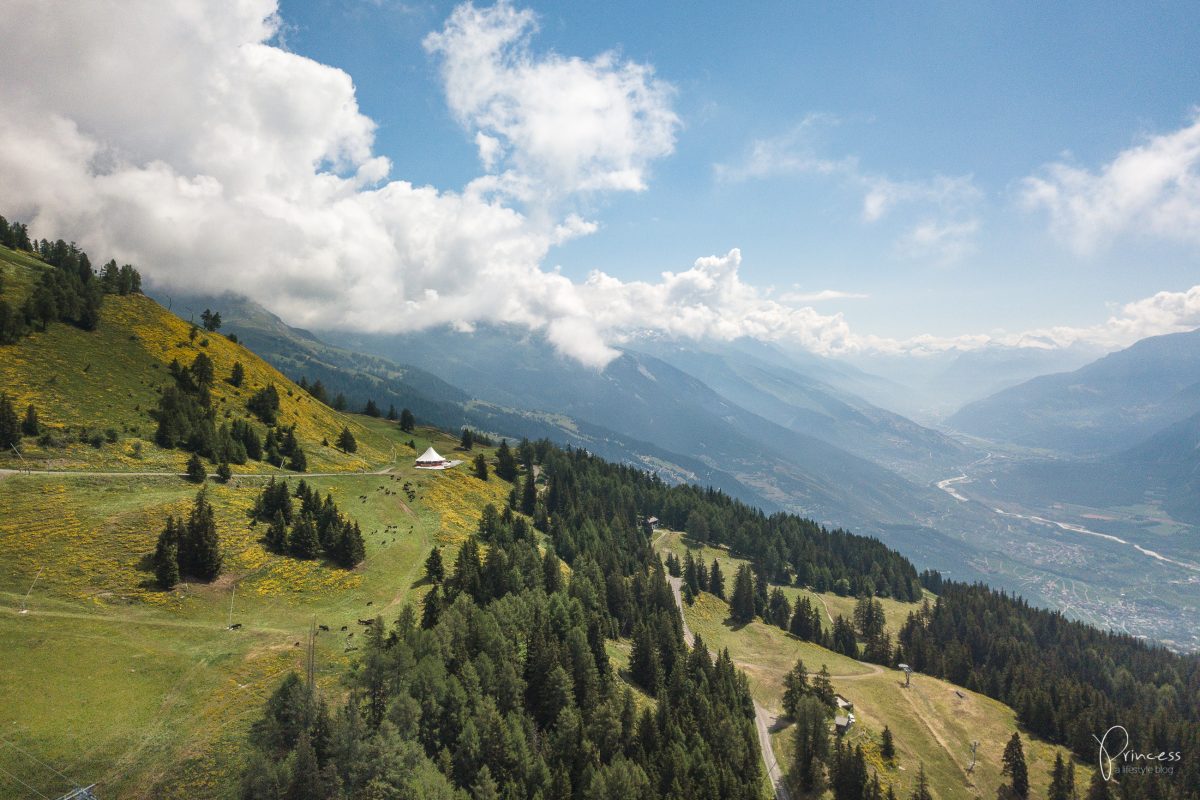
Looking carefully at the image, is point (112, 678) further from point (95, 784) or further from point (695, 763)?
point (695, 763)

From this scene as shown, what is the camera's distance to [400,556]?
8212cm

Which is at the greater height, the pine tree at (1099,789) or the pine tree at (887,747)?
the pine tree at (1099,789)

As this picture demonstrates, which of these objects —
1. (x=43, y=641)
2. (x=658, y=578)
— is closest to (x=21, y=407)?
(x=43, y=641)

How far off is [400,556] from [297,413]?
63052 millimetres

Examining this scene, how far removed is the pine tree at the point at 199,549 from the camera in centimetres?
5906

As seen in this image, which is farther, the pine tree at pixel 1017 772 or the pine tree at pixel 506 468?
the pine tree at pixel 506 468

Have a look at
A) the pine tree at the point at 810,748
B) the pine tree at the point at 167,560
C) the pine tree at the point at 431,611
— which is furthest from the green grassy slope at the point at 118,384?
the pine tree at the point at 810,748

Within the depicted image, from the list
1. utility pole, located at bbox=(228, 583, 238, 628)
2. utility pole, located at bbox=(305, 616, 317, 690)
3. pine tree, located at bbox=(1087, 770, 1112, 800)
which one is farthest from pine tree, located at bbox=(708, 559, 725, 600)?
utility pole, located at bbox=(228, 583, 238, 628)

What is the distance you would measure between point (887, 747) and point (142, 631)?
9686cm

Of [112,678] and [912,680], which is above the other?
[112,678]

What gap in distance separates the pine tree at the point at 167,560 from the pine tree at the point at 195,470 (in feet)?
72.7

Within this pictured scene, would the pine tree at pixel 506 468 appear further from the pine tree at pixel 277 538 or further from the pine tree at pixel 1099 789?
the pine tree at pixel 1099 789

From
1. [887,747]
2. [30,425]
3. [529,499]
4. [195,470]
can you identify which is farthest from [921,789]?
[30,425]

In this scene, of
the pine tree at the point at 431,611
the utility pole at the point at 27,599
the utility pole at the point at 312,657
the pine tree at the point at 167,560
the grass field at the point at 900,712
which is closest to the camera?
the utility pole at the point at 312,657
